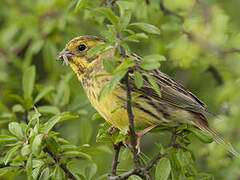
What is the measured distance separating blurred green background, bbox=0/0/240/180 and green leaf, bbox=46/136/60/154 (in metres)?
0.42

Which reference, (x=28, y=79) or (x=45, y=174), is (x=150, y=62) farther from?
(x=28, y=79)

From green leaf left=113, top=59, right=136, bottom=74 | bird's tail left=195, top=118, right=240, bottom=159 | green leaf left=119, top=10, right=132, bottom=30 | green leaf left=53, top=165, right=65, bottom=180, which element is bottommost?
bird's tail left=195, top=118, right=240, bottom=159

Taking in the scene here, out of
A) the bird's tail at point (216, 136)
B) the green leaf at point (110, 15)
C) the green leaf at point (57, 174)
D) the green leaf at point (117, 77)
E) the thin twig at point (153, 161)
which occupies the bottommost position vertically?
the bird's tail at point (216, 136)

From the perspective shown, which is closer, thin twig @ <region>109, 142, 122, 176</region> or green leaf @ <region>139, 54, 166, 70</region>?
green leaf @ <region>139, 54, 166, 70</region>

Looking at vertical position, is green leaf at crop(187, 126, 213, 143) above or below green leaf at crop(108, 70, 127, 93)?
below

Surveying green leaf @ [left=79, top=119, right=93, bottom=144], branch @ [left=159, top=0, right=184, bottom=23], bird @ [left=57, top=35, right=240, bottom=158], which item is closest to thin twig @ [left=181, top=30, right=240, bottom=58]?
branch @ [left=159, top=0, right=184, bottom=23]

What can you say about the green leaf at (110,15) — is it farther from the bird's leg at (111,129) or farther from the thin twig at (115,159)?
the bird's leg at (111,129)

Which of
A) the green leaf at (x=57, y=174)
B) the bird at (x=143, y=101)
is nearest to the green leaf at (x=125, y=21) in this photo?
the bird at (x=143, y=101)

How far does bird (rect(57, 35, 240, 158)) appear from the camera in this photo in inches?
139

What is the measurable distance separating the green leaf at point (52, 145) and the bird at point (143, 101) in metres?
0.63

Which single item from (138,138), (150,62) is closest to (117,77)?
(150,62)

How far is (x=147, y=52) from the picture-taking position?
5.62 metres

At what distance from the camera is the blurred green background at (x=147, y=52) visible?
399 cm

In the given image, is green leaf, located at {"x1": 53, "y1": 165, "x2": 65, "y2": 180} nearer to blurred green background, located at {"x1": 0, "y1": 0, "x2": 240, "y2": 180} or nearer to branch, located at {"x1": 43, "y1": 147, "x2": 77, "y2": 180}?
branch, located at {"x1": 43, "y1": 147, "x2": 77, "y2": 180}
